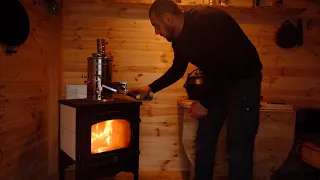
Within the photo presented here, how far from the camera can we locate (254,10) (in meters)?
2.35

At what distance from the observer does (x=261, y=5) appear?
2332 mm

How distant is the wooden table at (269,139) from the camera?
2002mm

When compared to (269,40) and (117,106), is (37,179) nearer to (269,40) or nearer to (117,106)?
(117,106)

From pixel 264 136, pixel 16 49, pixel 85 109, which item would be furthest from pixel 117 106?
pixel 264 136

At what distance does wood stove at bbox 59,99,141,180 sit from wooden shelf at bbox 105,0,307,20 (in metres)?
0.98

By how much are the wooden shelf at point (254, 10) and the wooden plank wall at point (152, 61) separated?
47 mm

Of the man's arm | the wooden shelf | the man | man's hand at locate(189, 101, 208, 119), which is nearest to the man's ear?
the man

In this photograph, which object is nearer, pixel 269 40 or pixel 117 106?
pixel 117 106

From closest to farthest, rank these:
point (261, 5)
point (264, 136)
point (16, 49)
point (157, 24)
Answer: point (157, 24)
point (16, 49)
point (264, 136)
point (261, 5)

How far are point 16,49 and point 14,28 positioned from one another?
0.15m

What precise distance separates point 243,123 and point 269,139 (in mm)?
747

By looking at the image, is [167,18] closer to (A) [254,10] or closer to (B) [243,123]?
(B) [243,123]

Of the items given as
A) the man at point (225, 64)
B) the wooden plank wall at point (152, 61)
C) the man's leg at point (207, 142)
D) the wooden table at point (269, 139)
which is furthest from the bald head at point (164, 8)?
the wooden plank wall at point (152, 61)

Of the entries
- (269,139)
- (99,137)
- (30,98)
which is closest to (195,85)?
(269,139)
